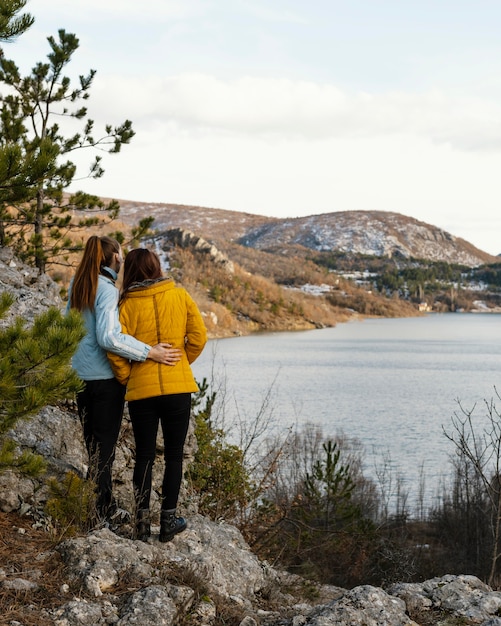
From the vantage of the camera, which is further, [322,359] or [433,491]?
[322,359]

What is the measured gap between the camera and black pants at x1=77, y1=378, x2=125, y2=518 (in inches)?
184

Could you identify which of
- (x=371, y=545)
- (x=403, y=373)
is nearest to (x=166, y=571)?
(x=371, y=545)

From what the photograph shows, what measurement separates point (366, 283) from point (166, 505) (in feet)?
473

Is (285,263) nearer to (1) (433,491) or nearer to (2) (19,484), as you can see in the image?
(1) (433,491)

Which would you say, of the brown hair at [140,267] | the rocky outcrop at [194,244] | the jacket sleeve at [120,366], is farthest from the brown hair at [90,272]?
the rocky outcrop at [194,244]

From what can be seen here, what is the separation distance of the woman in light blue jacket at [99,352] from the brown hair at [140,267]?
131 millimetres

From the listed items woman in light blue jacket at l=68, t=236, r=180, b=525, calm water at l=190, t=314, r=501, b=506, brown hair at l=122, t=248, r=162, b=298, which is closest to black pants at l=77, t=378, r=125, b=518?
woman in light blue jacket at l=68, t=236, r=180, b=525

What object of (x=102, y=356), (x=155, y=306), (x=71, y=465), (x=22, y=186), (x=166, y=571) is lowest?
(x=166, y=571)

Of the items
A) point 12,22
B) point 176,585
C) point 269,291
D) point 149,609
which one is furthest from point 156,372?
point 269,291

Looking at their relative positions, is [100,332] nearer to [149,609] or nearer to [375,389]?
[149,609]

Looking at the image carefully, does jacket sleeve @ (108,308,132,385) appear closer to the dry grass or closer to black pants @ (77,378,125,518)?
black pants @ (77,378,125,518)

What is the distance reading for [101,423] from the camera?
15.5 feet

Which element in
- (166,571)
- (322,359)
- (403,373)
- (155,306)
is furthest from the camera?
(322,359)

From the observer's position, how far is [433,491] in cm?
1540
